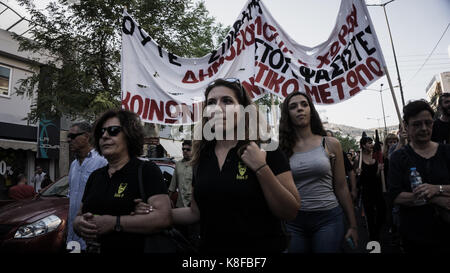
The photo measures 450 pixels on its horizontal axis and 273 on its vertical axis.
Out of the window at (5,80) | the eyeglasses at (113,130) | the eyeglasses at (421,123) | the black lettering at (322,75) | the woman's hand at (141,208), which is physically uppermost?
the window at (5,80)

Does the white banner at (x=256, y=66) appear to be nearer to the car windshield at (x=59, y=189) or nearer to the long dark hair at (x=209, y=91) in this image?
the long dark hair at (x=209, y=91)

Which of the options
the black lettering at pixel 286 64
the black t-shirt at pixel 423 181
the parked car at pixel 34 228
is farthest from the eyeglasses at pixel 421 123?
the parked car at pixel 34 228

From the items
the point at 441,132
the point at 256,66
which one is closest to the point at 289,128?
the point at 256,66

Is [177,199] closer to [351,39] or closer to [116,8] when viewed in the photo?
[351,39]

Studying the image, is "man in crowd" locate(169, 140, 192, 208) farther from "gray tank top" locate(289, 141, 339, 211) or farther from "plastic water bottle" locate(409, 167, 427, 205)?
"plastic water bottle" locate(409, 167, 427, 205)

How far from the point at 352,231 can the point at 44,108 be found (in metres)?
12.1

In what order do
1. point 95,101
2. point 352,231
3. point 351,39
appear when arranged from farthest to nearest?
point 95,101
point 351,39
point 352,231

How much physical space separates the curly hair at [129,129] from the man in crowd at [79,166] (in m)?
0.89

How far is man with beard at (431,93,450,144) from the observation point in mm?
3371

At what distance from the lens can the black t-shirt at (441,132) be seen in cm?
336

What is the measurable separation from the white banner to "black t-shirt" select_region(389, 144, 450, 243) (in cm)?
154

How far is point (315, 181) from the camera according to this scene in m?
2.52
